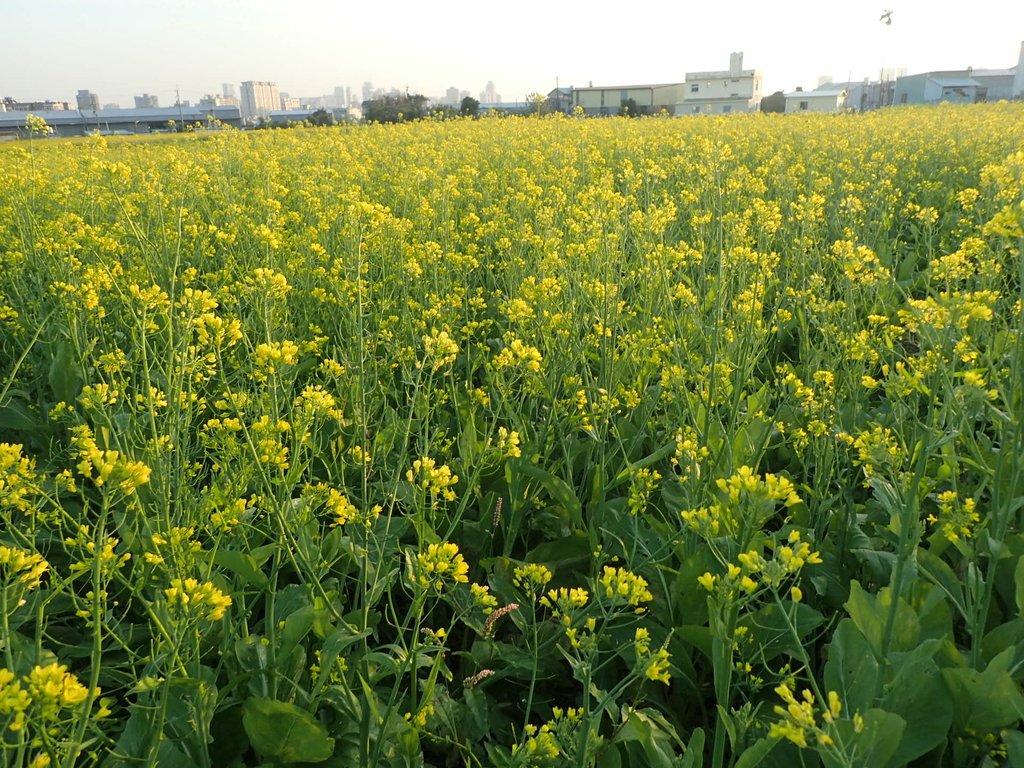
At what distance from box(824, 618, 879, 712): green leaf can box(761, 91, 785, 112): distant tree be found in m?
48.8

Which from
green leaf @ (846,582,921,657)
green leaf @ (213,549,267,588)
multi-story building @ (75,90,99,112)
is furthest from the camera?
multi-story building @ (75,90,99,112)

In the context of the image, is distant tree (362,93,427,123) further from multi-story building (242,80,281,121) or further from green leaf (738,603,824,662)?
multi-story building (242,80,281,121)

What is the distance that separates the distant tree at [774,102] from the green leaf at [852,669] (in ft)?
160

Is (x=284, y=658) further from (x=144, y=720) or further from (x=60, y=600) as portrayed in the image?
(x=60, y=600)

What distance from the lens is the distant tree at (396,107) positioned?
2681 cm

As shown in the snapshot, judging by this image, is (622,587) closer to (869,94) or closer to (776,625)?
(776,625)

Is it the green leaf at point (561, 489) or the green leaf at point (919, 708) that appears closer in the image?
the green leaf at point (919, 708)

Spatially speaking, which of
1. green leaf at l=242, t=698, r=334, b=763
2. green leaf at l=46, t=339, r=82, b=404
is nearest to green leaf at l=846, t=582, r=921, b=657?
green leaf at l=242, t=698, r=334, b=763

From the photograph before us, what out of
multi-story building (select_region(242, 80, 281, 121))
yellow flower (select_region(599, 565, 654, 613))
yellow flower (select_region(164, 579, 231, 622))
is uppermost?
multi-story building (select_region(242, 80, 281, 121))

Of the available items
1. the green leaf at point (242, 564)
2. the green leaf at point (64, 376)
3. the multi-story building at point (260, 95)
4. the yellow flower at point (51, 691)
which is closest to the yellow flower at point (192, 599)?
the yellow flower at point (51, 691)

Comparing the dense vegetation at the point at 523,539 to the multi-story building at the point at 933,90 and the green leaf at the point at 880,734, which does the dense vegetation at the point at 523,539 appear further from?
the multi-story building at the point at 933,90

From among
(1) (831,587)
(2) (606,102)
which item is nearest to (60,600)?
(1) (831,587)

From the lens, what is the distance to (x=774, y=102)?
48750mm

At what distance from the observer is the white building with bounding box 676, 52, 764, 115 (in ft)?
160
